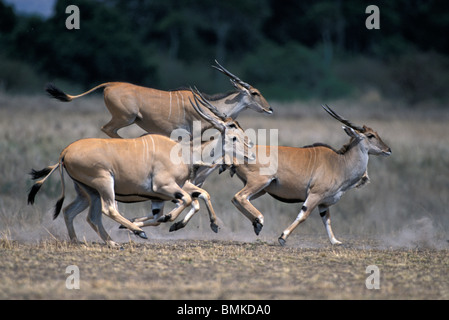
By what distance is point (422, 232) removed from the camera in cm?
1112

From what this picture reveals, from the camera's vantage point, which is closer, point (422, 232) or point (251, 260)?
point (251, 260)

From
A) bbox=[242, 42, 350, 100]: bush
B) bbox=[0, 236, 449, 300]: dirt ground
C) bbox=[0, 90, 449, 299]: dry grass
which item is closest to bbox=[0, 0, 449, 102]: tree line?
bbox=[242, 42, 350, 100]: bush

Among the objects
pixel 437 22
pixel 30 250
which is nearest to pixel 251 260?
pixel 30 250

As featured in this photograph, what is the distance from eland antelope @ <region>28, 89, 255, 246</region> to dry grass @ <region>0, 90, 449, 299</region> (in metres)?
0.43

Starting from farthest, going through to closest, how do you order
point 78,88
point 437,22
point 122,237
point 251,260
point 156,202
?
1. point 437,22
2. point 78,88
3. point 122,237
4. point 156,202
5. point 251,260

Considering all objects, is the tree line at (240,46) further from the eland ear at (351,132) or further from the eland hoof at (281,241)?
the eland hoof at (281,241)

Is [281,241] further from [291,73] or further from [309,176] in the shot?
[291,73]

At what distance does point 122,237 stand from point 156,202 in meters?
0.99

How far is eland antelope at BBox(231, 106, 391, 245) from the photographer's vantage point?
33.5 feet

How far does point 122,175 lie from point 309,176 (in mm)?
2570

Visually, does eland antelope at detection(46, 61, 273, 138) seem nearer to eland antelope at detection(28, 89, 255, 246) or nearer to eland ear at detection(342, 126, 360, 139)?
eland antelope at detection(28, 89, 255, 246)

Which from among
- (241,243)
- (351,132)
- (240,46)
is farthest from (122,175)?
(240,46)
